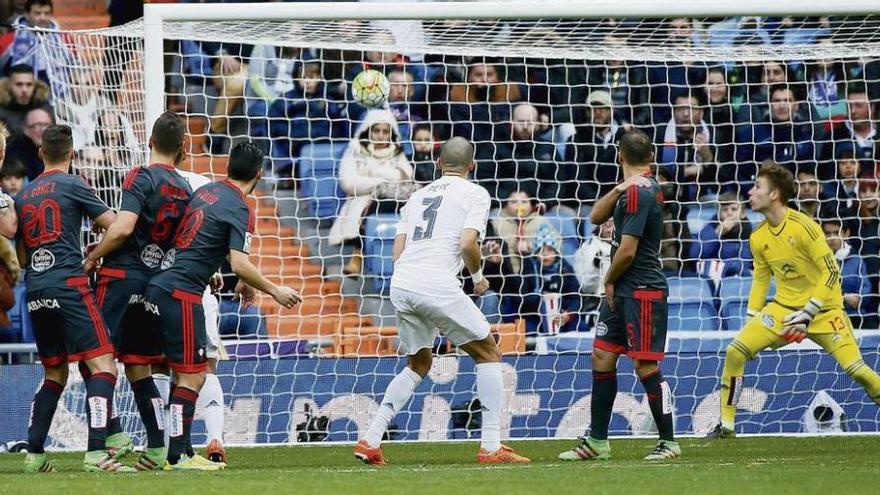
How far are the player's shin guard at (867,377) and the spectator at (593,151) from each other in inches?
171

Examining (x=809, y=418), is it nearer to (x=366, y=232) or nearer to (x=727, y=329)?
(x=727, y=329)

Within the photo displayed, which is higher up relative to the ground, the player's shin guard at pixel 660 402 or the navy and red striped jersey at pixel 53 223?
the navy and red striped jersey at pixel 53 223

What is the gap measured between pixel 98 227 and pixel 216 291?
1.11 meters

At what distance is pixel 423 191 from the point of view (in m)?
9.12

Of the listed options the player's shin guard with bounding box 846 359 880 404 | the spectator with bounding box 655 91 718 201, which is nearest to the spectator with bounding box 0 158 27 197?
the spectator with bounding box 655 91 718 201

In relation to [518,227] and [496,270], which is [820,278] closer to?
[518,227]

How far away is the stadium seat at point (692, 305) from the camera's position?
45.6ft

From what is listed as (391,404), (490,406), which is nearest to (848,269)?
(490,406)

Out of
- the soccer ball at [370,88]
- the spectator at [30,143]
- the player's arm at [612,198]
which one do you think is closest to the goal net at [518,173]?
the soccer ball at [370,88]

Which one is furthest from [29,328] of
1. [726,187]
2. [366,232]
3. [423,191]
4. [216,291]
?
[726,187]

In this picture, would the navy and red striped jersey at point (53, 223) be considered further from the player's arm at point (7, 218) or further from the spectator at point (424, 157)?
the spectator at point (424, 157)

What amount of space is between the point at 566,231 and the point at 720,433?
3.67 meters

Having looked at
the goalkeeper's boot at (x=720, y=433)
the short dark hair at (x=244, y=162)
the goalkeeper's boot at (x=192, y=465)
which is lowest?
the goalkeeper's boot at (x=720, y=433)

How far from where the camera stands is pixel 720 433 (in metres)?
11.1
